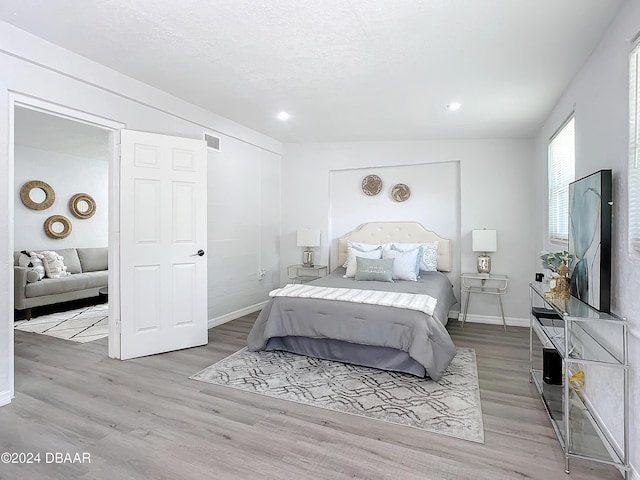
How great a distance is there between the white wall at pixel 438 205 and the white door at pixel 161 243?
7.14ft

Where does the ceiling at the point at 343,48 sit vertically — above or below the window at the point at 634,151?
above

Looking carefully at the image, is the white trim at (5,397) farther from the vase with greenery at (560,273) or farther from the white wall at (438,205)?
the vase with greenery at (560,273)

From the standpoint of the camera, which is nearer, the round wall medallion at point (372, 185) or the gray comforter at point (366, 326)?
the gray comforter at point (366, 326)

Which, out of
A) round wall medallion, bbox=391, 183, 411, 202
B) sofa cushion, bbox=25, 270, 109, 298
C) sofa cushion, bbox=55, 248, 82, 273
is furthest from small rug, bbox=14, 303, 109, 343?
round wall medallion, bbox=391, 183, 411, 202

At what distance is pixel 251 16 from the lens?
2.23 meters

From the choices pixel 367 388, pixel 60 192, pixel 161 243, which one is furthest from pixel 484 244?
pixel 60 192

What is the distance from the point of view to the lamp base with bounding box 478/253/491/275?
462 centimetres

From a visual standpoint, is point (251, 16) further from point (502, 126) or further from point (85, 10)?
point (502, 126)

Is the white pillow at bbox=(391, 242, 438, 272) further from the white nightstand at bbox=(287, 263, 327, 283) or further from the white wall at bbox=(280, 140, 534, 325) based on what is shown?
the white nightstand at bbox=(287, 263, 327, 283)

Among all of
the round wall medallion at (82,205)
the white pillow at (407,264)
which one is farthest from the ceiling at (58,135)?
the white pillow at (407,264)

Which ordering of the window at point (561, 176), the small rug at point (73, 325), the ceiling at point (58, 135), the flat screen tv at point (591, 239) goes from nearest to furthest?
the flat screen tv at point (591, 239), the window at point (561, 176), the small rug at point (73, 325), the ceiling at point (58, 135)

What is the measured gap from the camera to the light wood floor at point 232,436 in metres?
1.83

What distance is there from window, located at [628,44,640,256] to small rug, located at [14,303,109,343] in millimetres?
4878

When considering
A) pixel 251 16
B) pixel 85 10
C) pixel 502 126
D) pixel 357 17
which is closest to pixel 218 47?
pixel 251 16
